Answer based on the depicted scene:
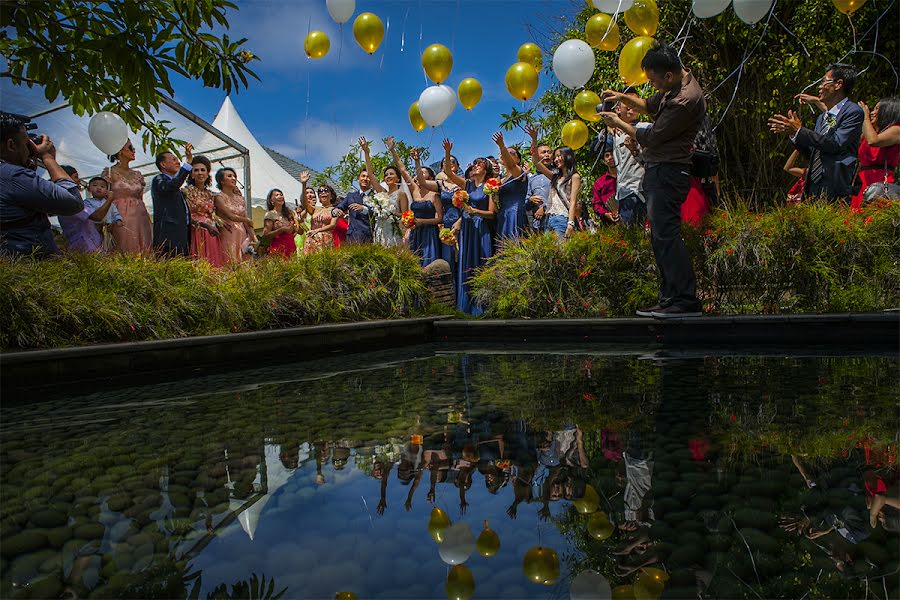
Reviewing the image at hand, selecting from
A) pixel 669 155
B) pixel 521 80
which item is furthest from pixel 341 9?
pixel 669 155

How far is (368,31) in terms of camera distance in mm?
7855

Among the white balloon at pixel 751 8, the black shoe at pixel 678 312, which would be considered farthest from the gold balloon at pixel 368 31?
the black shoe at pixel 678 312

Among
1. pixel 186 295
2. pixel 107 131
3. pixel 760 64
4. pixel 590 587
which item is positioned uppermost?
pixel 760 64

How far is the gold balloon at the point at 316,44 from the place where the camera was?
8.33m

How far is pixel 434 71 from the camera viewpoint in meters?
7.89

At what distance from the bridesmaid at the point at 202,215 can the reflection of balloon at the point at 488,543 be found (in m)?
7.73

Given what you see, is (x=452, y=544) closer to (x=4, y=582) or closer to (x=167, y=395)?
(x=4, y=582)

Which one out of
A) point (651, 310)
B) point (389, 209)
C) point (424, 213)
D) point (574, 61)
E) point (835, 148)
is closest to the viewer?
point (651, 310)

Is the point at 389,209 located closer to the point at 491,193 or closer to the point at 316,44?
the point at 491,193

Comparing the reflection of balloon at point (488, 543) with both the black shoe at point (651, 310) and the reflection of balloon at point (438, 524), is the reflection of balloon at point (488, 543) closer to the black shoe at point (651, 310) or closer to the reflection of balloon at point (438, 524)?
the reflection of balloon at point (438, 524)

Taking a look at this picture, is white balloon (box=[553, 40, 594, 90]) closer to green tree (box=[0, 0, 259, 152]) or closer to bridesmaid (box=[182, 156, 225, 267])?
green tree (box=[0, 0, 259, 152])

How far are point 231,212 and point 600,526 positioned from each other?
27.6 feet

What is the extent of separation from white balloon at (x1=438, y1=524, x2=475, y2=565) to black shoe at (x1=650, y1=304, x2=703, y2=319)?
3890 mm

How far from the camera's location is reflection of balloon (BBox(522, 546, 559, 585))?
129cm
